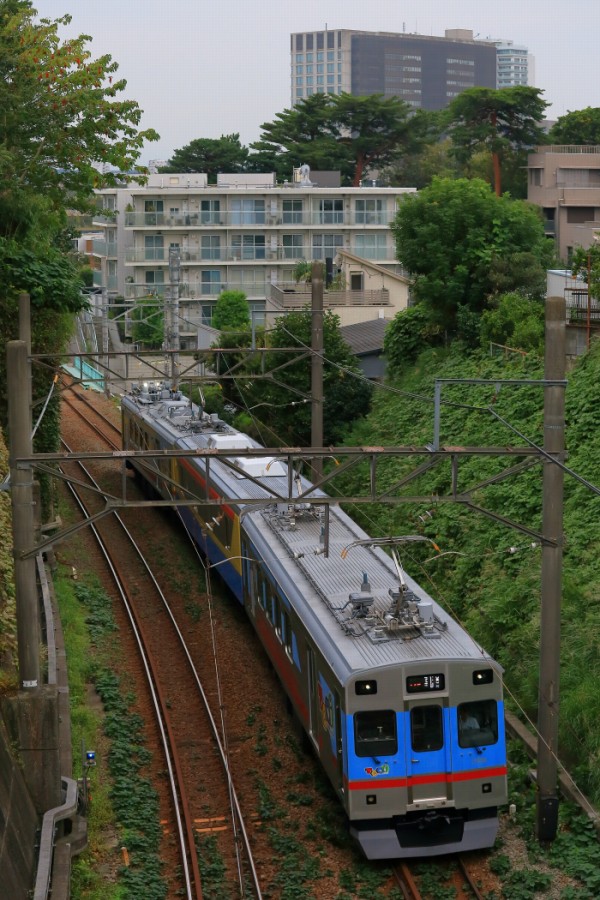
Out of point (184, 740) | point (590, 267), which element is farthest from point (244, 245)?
point (184, 740)

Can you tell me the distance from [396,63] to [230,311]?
139970 mm

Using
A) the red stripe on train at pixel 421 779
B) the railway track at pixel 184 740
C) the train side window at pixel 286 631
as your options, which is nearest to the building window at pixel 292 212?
the railway track at pixel 184 740

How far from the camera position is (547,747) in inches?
429

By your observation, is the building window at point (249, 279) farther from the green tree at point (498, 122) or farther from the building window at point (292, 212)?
the green tree at point (498, 122)

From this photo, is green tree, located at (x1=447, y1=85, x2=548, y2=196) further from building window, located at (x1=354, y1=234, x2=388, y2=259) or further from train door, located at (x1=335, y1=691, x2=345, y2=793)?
train door, located at (x1=335, y1=691, x2=345, y2=793)

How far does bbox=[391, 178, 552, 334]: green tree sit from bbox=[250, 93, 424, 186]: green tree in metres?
33.6

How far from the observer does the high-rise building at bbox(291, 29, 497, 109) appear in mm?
173250

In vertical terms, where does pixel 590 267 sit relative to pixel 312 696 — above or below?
above

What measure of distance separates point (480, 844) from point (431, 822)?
1.90 ft

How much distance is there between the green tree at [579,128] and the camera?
179ft

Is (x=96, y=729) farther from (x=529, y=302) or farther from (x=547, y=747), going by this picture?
(x=529, y=302)

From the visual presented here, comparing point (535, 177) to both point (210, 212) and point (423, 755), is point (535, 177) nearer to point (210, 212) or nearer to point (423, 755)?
point (210, 212)

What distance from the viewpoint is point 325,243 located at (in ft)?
168

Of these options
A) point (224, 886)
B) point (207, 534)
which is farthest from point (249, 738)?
point (207, 534)
